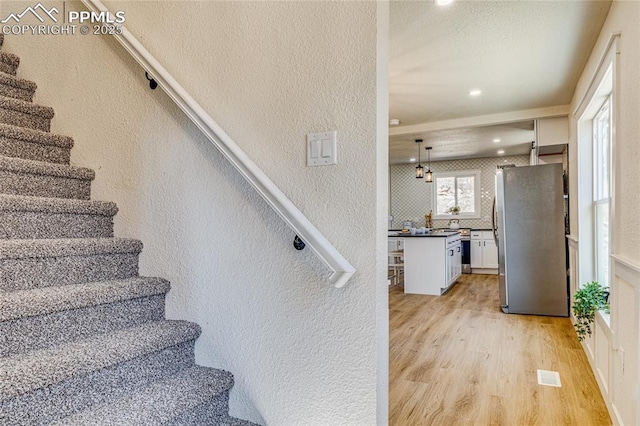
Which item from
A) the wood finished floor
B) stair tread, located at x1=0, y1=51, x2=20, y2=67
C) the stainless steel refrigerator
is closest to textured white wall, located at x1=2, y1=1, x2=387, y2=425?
stair tread, located at x1=0, y1=51, x2=20, y2=67

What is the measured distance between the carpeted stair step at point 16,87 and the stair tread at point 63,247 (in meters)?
1.05

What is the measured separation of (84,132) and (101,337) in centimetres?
107

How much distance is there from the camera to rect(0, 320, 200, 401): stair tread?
1.03 meters

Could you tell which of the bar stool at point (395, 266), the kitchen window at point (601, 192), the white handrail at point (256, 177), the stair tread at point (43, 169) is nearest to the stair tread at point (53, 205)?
the stair tread at point (43, 169)

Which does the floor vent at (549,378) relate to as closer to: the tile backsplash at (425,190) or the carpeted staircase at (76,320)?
the carpeted staircase at (76,320)

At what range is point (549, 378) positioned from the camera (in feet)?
8.99

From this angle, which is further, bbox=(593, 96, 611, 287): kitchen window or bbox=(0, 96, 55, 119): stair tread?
bbox=(593, 96, 611, 287): kitchen window

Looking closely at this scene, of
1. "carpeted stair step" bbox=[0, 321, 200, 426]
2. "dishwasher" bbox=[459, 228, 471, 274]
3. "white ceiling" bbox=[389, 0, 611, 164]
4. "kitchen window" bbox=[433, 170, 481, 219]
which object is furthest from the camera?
"kitchen window" bbox=[433, 170, 481, 219]

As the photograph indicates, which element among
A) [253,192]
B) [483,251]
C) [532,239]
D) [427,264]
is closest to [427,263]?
[427,264]

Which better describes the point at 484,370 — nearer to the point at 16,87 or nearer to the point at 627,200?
the point at 627,200

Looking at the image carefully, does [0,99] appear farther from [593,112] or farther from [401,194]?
[401,194]

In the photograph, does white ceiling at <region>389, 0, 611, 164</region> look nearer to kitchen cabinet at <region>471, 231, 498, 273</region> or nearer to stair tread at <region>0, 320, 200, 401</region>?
stair tread at <region>0, 320, 200, 401</region>

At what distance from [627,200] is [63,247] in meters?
2.59

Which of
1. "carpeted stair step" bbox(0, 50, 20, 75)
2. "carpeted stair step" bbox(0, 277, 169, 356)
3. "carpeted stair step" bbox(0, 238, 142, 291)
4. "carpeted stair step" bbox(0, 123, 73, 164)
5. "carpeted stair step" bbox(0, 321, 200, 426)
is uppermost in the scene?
"carpeted stair step" bbox(0, 50, 20, 75)
